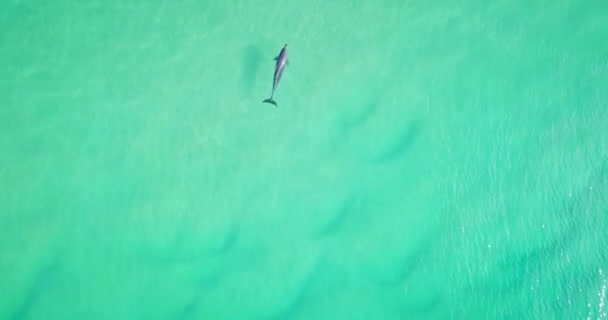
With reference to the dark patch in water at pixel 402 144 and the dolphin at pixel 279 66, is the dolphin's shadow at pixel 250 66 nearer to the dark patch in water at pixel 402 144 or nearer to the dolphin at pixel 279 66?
the dolphin at pixel 279 66

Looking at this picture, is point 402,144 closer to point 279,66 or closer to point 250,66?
point 279,66

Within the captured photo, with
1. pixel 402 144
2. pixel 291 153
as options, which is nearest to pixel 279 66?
pixel 291 153

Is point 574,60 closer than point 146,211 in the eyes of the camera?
Yes

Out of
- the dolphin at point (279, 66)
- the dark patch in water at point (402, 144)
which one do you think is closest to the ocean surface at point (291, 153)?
the dark patch in water at point (402, 144)

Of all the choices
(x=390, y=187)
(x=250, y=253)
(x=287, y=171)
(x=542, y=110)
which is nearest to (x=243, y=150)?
(x=287, y=171)

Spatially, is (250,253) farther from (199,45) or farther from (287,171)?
(199,45)

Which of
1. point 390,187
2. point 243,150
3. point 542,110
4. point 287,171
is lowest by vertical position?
point 542,110
